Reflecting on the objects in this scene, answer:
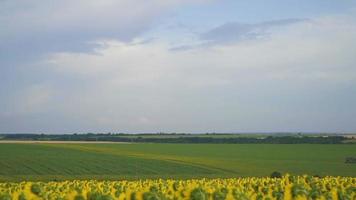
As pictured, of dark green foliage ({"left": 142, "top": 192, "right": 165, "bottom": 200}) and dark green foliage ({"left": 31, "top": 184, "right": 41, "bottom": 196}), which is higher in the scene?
dark green foliage ({"left": 142, "top": 192, "right": 165, "bottom": 200})

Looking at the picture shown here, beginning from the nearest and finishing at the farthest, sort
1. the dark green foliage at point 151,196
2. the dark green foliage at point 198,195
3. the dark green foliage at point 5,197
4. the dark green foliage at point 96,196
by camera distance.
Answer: the dark green foliage at point 5,197 → the dark green foliage at point 96,196 → the dark green foliage at point 151,196 → the dark green foliage at point 198,195

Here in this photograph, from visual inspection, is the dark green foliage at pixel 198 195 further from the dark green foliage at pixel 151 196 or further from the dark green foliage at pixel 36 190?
the dark green foliage at pixel 36 190

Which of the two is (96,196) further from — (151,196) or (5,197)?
(5,197)

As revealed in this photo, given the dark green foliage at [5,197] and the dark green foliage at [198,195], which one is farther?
the dark green foliage at [198,195]

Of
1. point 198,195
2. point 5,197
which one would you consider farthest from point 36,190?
point 198,195

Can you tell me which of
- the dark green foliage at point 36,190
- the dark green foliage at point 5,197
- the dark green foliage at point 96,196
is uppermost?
the dark green foliage at point 5,197

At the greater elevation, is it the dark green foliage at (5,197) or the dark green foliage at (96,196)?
the dark green foliage at (5,197)

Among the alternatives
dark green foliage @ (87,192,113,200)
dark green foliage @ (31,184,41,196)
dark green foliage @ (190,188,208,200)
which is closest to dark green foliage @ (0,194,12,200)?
dark green foliage @ (87,192,113,200)

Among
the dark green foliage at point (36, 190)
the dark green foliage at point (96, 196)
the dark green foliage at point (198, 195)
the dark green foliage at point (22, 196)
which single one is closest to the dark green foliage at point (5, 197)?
the dark green foliage at point (22, 196)

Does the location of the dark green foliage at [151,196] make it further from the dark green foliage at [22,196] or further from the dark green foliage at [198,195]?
the dark green foliage at [22,196]

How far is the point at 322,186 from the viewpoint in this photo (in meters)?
24.3

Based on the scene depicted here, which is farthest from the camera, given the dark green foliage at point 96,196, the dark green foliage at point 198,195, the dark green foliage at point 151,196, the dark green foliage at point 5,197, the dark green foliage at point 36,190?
the dark green foliage at point 36,190

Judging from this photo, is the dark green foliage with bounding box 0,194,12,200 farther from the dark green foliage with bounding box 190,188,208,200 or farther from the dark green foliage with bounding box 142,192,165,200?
the dark green foliage with bounding box 190,188,208,200

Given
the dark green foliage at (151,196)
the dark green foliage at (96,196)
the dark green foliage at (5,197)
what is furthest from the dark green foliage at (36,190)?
the dark green foliage at (151,196)
